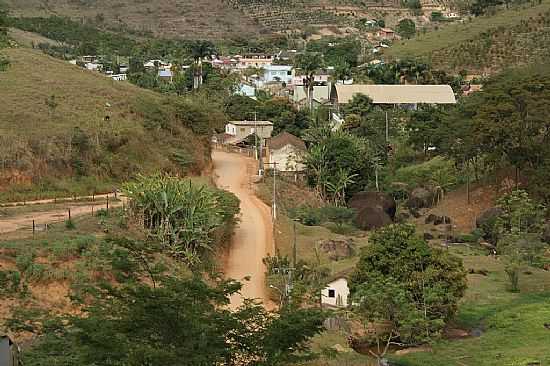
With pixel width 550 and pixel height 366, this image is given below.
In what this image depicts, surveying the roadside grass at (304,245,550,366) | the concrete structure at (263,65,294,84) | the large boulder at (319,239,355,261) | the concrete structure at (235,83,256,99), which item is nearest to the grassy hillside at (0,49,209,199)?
the large boulder at (319,239,355,261)

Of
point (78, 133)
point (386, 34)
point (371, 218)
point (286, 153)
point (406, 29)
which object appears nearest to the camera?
point (78, 133)

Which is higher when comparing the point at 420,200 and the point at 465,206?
the point at 465,206

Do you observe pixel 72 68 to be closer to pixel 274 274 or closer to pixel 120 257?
pixel 274 274

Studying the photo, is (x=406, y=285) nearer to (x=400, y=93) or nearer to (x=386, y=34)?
(x=400, y=93)

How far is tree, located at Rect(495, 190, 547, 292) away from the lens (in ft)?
93.2

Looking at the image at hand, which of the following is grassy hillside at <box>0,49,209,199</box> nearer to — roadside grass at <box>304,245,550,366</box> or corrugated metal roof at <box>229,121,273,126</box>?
corrugated metal roof at <box>229,121,273,126</box>

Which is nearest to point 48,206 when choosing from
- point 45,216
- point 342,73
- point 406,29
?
point 45,216

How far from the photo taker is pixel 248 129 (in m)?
56.2

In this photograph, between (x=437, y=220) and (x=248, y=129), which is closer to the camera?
(x=437, y=220)

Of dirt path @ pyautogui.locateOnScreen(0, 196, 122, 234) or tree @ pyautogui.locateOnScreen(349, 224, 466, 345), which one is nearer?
tree @ pyautogui.locateOnScreen(349, 224, 466, 345)

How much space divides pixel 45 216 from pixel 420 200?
21.2 m

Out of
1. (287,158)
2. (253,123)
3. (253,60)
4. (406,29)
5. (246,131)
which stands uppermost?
(406,29)

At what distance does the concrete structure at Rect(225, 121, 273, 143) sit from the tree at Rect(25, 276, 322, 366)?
4149 centimetres

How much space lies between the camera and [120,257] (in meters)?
15.1
